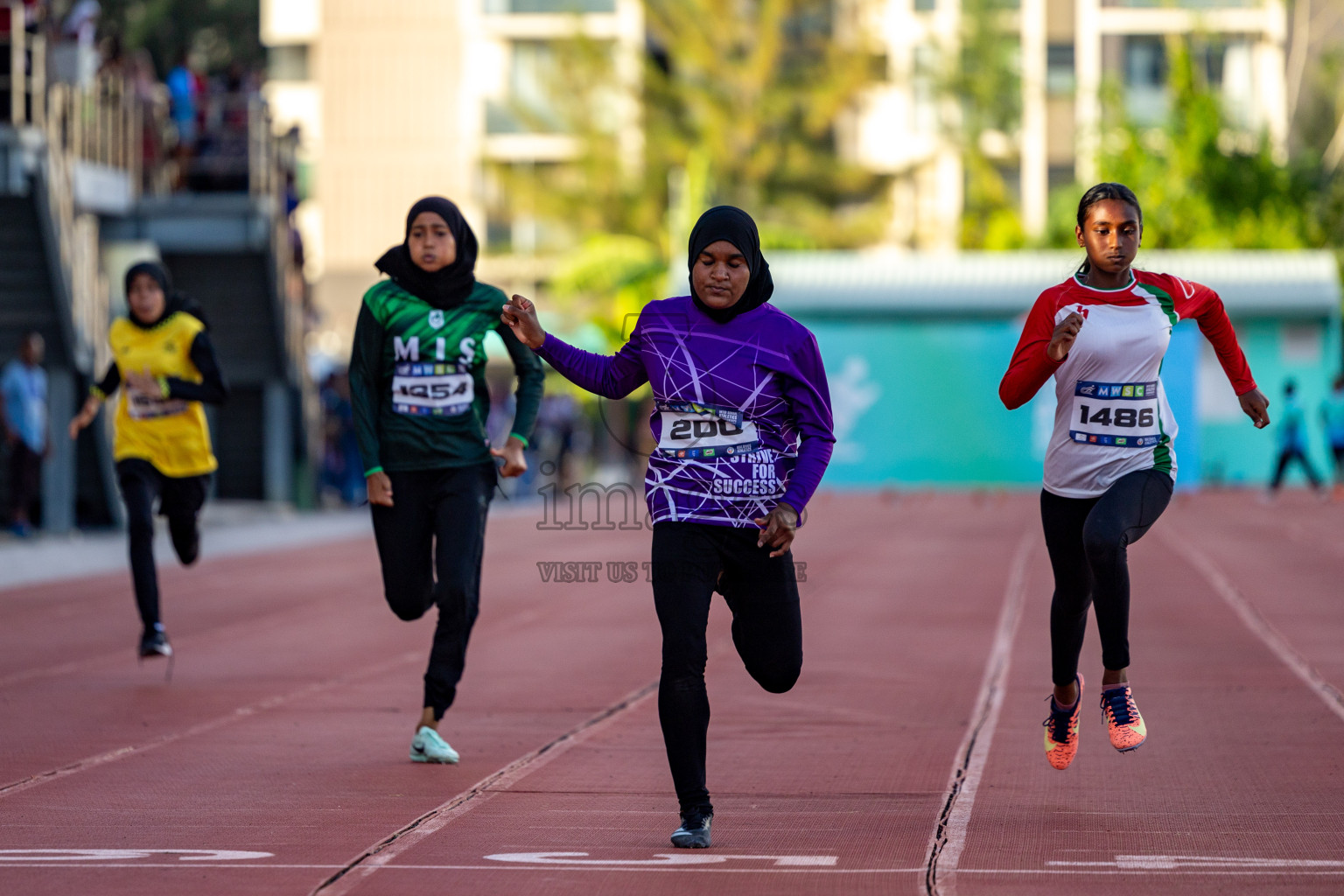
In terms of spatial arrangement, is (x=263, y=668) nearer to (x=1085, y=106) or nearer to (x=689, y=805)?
(x=689, y=805)

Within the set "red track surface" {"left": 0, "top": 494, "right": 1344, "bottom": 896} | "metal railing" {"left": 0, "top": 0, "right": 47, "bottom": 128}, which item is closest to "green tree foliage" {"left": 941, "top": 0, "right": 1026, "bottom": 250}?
"metal railing" {"left": 0, "top": 0, "right": 47, "bottom": 128}

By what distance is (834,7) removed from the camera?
6288 centimetres

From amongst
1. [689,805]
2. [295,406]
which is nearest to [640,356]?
[689,805]

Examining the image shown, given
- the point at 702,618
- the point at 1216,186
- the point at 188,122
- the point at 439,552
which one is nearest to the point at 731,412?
the point at 702,618

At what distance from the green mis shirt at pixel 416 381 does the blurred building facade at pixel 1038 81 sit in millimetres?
52827

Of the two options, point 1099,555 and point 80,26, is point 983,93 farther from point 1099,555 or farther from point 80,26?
point 1099,555

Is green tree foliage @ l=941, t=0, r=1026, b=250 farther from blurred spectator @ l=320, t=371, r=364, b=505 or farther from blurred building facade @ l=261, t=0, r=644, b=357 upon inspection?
blurred spectator @ l=320, t=371, r=364, b=505

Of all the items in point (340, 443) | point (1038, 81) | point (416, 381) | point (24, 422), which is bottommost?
point (340, 443)

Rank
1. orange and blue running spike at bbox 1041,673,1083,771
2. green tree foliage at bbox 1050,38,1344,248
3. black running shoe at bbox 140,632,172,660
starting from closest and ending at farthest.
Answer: orange and blue running spike at bbox 1041,673,1083,771 → black running shoe at bbox 140,632,172,660 → green tree foliage at bbox 1050,38,1344,248

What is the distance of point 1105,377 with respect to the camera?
22.0ft

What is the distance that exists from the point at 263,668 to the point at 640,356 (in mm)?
5394

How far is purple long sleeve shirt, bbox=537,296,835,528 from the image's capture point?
599cm

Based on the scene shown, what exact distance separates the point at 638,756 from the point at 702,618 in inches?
79.1

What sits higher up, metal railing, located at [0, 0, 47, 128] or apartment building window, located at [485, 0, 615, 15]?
apartment building window, located at [485, 0, 615, 15]
